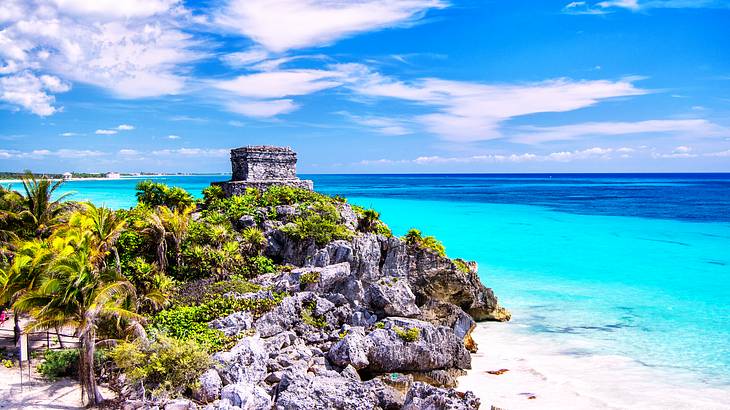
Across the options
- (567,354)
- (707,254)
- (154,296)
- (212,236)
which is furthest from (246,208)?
(707,254)

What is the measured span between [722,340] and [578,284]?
280 inches

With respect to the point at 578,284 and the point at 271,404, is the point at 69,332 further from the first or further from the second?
the point at 578,284

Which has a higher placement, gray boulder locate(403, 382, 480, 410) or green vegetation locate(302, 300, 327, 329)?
green vegetation locate(302, 300, 327, 329)

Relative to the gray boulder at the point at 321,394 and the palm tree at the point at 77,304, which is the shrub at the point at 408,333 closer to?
the gray boulder at the point at 321,394

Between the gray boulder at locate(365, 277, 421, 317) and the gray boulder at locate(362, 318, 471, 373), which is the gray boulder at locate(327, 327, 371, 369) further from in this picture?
the gray boulder at locate(365, 277, 421, 317)

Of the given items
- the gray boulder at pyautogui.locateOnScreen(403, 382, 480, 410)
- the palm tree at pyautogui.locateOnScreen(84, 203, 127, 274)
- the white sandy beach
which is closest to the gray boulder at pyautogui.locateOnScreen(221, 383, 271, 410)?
the gray boulder at pyautogui.locateOnScreen(403, 382, 480, 410)

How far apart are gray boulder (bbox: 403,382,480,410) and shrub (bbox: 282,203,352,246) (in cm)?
740

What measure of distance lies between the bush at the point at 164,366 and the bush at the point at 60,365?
5.31 feet

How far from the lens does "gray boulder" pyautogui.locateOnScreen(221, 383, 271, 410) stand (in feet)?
27.2

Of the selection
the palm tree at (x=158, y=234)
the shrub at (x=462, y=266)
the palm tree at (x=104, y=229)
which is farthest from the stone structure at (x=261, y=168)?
the palm tree at (x=104, y=229)

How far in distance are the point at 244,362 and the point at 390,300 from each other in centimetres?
447

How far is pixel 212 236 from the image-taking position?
49.9 feet

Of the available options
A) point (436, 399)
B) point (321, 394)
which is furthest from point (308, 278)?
point (436, 399)

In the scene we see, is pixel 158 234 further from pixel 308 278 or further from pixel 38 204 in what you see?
pixel 38 204
